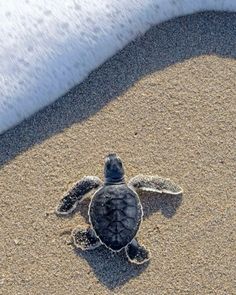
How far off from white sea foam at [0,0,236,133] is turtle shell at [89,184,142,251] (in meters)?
0.60

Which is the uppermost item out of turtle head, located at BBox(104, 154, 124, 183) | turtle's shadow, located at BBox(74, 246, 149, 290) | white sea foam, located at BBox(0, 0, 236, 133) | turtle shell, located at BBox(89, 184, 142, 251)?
white sea foam, located at BBox(0, 0, 236, 133)

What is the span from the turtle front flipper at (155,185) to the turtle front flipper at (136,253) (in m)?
0.25

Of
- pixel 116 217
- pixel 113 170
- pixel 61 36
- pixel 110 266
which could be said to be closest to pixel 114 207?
pixel 116 217

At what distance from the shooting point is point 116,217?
7.62ft

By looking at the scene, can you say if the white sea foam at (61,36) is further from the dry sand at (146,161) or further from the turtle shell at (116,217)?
the turtle shell at (116,217)

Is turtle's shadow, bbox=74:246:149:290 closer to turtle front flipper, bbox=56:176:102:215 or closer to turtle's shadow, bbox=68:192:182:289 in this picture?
turtle's shadow, bbox=68:192:182:289

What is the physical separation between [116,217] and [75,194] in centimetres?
24

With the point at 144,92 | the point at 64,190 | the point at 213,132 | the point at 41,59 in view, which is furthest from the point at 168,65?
the point at 64,190

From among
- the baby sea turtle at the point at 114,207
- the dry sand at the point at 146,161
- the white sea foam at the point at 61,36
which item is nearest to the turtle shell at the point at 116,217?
the baby sea turtle at the point at 114,207

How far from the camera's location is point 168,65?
262 cm

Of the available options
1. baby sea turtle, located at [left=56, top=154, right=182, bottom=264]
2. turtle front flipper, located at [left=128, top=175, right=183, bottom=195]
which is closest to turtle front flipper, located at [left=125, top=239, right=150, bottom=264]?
baby sea turtle, located at [left=56, top=154, right=182, bottom=264]

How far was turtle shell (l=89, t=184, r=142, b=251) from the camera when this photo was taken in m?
2.33

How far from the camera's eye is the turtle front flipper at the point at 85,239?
2.38 m

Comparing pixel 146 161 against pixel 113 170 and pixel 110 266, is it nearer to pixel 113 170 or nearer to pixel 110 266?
pixel 113 170
